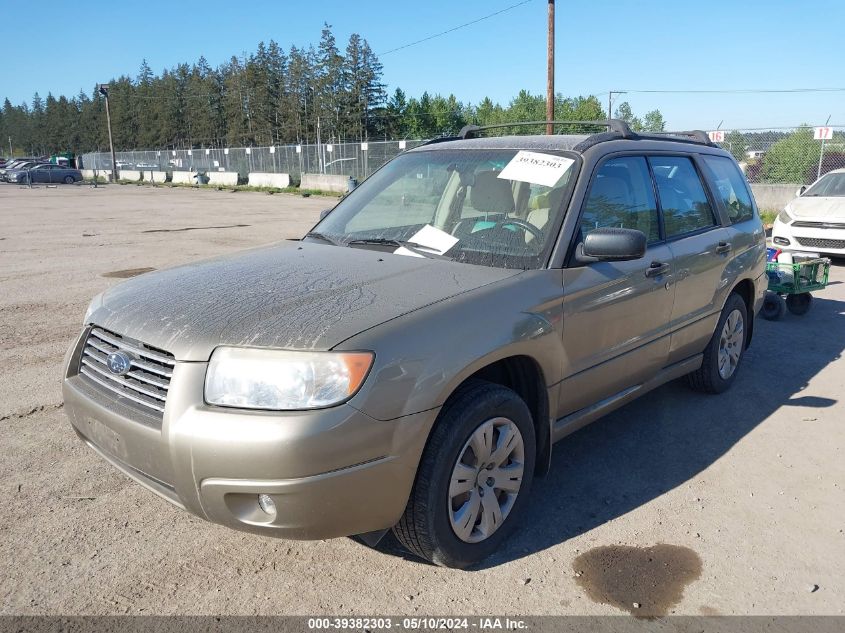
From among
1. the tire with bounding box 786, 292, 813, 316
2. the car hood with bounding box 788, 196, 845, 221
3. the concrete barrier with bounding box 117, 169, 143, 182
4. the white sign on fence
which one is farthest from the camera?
the concrete barrier with bounding box 117, 169, 143, 182

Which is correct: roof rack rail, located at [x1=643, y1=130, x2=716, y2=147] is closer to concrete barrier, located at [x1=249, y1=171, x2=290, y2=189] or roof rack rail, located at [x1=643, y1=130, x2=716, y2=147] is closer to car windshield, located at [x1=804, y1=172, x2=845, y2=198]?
car windshield, located at [x1=804, y1=172, x2=845, y2=198]

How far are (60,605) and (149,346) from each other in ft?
3.47

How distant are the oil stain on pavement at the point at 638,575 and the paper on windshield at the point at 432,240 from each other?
1.60 m

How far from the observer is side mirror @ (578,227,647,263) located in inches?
121

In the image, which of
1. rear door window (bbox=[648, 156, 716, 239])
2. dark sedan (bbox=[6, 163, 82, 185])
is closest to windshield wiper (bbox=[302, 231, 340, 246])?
rear door window (bbox=[648, 156, 716, 239])

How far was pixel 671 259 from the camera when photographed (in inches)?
154

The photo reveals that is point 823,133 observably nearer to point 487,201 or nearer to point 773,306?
point 773,306

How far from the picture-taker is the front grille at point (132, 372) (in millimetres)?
2455

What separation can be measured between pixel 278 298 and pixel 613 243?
1557 mm

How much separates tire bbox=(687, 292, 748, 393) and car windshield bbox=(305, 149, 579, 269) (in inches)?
81.1

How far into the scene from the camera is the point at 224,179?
144ft

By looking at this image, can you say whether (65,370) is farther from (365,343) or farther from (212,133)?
(212,133)

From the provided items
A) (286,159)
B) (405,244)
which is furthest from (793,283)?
(286,159)

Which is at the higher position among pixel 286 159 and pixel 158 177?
pixel 286 159
